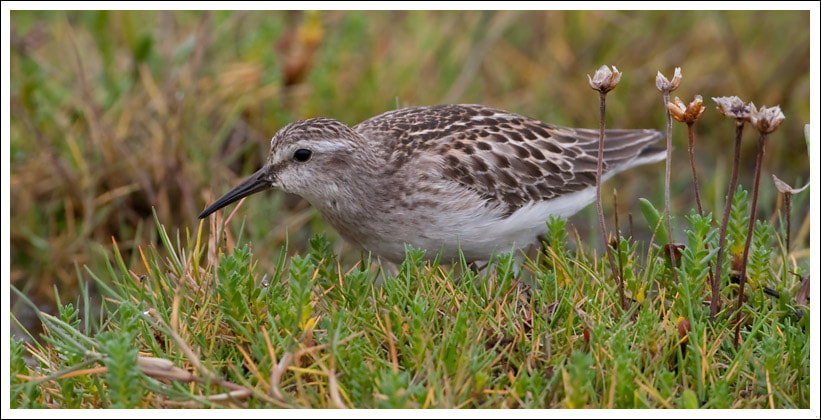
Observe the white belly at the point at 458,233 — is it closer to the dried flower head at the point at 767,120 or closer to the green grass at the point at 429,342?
the green grass at the point at 429,342

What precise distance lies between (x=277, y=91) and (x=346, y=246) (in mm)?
1484

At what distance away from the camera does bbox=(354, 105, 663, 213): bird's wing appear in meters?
5.44

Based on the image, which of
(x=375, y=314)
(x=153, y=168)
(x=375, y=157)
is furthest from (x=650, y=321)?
(x=153, y=168)

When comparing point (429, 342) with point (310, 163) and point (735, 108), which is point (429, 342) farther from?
point (310, 163)

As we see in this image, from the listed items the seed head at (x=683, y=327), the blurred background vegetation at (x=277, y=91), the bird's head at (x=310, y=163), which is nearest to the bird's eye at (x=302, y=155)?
the bird's head at (x=310, y=163)

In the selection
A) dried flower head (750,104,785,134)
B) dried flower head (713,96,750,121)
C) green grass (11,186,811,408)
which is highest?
dried flower head (713,96,750,121)

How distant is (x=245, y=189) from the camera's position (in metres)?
5.04

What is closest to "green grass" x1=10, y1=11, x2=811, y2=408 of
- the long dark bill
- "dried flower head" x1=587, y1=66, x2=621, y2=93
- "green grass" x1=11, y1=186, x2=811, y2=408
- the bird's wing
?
"green grass" x1=11, y1=186, x2=811, y2=408

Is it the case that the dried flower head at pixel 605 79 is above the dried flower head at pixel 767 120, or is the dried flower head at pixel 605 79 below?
above

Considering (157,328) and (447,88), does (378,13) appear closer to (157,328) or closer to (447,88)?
(447,88)

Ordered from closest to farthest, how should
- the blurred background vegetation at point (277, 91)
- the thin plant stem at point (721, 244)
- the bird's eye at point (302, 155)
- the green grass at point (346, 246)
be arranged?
the green grass at point (346, 246) → the thin plant stem at point (721, 244) → the bird's eye at point (302, 155) → the blurred background vegetation at point (277, 91)

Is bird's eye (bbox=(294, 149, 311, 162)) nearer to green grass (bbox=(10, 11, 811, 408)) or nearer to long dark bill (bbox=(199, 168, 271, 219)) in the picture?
long dark bill (bbox=(199, 168, 271, 219))

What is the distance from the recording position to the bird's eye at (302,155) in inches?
201

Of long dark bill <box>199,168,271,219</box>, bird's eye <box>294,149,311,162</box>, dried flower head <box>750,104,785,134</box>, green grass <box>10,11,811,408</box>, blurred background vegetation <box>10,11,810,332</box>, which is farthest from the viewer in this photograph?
blurred background vegetation <box>10,11,810,332</box>
